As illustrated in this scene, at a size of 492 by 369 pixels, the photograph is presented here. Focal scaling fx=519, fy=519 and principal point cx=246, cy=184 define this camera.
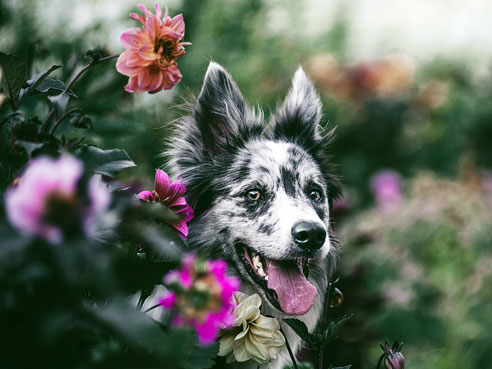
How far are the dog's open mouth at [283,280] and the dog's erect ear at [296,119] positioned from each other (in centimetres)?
60

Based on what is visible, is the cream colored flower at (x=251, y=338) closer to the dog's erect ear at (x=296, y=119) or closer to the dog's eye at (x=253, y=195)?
the dog's eye at (x=253, y=195)

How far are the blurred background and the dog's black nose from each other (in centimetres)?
83

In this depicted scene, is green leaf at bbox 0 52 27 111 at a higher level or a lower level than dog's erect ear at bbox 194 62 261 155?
higher

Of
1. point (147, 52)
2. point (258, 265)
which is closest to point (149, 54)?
point (147, 52)

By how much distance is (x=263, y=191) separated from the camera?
212 cm

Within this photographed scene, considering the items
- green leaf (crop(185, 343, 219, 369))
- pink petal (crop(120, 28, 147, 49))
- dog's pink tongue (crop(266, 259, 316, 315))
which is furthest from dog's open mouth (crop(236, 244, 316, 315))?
pink petal (crop(120, 28, 147, 49))

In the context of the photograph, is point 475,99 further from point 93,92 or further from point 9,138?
point 9,138

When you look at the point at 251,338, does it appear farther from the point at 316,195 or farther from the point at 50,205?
the point at 50,205

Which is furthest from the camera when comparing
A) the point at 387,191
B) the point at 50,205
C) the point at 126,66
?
the point at 387,191

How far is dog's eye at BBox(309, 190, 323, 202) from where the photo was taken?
2.19 meters

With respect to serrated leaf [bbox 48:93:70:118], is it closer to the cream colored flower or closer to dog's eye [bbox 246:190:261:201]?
the cream colored flower

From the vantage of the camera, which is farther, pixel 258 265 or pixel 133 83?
pixel 258 265

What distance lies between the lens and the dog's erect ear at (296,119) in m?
2.38

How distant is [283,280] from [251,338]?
1.48 ft
